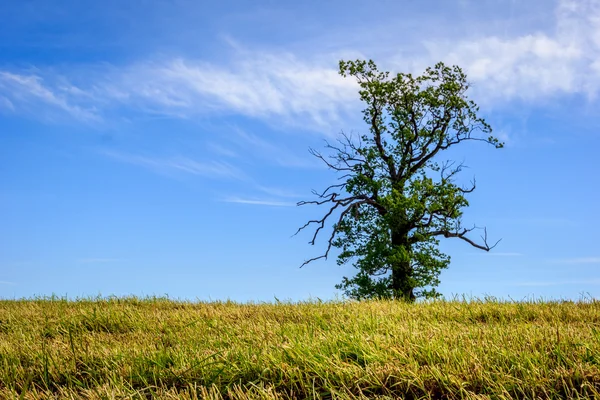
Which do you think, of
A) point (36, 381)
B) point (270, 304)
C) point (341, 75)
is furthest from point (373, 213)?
point (36, 381)

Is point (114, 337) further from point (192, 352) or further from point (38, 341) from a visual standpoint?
point (192, 352)

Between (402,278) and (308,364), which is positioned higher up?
(402,278)

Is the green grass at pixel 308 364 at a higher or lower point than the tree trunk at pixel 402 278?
lower

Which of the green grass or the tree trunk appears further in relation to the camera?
the tree trunk

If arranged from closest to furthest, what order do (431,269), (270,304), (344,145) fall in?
(270,304) < (431,269) < (344,145)

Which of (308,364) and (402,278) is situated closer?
→ (308,364)

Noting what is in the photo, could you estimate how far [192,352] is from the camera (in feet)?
19.2

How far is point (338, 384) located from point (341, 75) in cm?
1992

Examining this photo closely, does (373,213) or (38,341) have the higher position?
(373,213)

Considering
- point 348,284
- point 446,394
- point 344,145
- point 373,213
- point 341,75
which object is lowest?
point 446,394

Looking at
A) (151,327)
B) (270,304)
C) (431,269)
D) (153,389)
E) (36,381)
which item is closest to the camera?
(153,389)

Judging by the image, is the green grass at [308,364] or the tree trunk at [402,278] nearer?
the green grass at [308,364]

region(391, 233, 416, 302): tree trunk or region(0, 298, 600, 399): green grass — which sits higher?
region(391, 233, 416, 302): tree trunk

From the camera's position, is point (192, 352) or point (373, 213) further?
point (373, 213)
